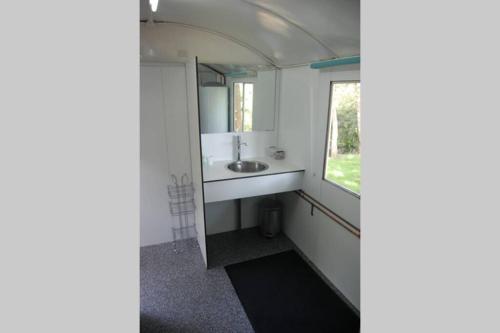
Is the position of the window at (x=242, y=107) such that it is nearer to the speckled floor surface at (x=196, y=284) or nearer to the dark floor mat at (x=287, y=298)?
the speckled floor surface at (x=196, y=284)

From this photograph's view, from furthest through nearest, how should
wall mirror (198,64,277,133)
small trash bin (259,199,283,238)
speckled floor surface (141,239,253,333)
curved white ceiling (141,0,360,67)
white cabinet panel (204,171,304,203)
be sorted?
small trash bin (259,199,283,238), wall mirror (198,64,277,133), white cabinet panel (204,171,304,203), speckled floor surface (141,239,253,333), curved white ceiling (141,0,360,67)

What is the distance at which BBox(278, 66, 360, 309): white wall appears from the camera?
2.48 m

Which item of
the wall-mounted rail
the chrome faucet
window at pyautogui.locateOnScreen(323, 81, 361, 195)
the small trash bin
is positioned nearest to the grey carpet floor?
the small trash bin

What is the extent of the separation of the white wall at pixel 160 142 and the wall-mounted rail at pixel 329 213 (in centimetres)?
137

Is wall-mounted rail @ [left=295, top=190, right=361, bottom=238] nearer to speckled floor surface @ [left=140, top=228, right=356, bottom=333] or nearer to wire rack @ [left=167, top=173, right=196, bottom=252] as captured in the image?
speckled floor surface @ [left=140, top=228, right=356, bottom=333]

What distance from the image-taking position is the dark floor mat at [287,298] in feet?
7.59

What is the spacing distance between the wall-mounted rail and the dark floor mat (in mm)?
670

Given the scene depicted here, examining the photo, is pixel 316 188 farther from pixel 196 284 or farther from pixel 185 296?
pixel 185 296

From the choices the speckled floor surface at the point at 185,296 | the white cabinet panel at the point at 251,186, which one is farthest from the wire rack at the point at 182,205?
the white cabinet panel at the point at 251,186

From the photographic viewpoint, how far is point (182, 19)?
2729 mm

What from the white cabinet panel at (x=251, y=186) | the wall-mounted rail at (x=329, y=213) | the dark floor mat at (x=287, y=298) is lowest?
the dark floor mat at (x=287, y=298)

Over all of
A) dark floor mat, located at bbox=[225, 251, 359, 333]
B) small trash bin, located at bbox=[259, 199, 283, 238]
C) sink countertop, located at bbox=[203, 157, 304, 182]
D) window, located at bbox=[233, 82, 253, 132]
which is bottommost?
dark floor mat, located at bbox=[225, 251, 359, 333]
